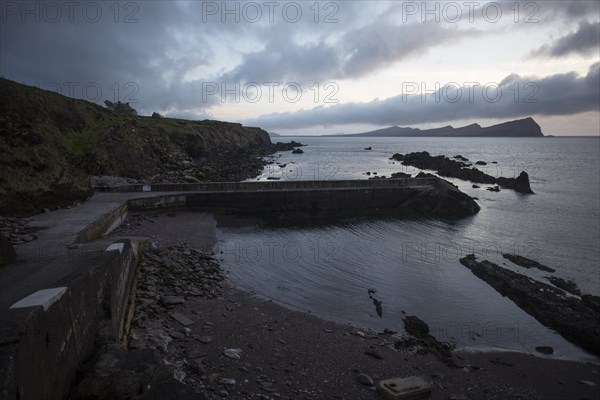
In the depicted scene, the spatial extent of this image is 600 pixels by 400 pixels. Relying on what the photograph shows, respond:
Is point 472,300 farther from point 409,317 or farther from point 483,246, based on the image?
point 483,246

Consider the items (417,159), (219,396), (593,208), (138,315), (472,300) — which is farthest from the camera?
(417,159)

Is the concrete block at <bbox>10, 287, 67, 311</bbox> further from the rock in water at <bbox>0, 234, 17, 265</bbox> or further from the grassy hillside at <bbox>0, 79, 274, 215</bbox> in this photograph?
the grassy hillside at <bbox>0, 79, 274, 215</bbox>

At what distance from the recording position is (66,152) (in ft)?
93.7

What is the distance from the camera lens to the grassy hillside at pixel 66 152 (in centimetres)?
2002

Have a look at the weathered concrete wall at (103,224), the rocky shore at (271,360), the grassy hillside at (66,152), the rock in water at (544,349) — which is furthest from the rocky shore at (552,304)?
the grassy hillside at (66,152)

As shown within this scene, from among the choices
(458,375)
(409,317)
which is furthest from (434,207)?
(458,375)

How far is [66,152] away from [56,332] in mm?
27098

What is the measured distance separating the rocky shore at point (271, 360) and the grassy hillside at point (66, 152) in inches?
423

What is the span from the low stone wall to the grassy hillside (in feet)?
38.8

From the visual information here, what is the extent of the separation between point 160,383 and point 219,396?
1842mm

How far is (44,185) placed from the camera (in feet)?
68.4

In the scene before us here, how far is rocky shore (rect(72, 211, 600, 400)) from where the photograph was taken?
250 inches

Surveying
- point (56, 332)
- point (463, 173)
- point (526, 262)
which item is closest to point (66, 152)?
point (56, 332)

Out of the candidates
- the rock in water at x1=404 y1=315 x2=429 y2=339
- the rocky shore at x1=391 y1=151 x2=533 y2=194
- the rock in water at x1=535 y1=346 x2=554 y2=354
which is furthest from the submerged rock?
the rocky shore at x1=391 y1=151 x2=533 y2=194
